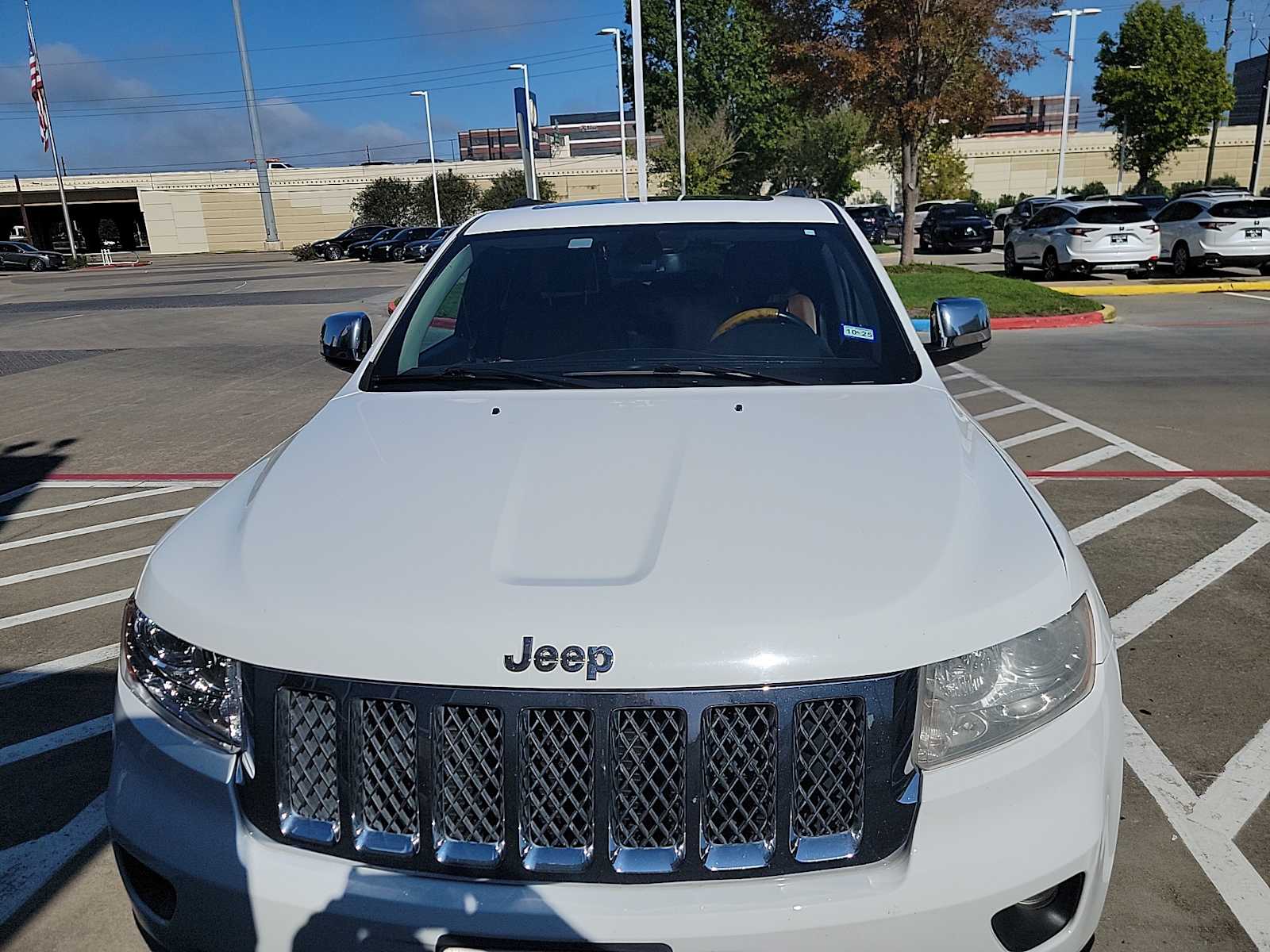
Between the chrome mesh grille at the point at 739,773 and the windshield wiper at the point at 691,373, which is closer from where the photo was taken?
the chrome mesh grille at the point at 739,773

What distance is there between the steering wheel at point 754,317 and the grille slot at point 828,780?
5.80 feet

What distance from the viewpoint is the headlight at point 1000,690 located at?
6.05 ft

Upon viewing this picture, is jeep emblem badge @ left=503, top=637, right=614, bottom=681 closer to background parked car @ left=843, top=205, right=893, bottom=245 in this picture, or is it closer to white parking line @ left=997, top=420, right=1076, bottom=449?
white parking line @ left=997, top=420, right=1076, bottom=449

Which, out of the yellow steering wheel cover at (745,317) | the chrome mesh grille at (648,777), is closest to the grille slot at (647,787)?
the chrome mesh grille at (648,777)

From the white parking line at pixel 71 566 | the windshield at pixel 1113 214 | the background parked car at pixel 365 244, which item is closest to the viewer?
the white parking line at pixel 71 566

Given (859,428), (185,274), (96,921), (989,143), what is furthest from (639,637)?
(989,143)

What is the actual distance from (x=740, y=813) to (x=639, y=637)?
343 millimetres

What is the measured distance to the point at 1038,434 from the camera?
26.6 ft

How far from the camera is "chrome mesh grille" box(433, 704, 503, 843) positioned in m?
1.77

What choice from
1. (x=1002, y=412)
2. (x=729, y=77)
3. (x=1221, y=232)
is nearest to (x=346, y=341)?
(x=1002, y=412)

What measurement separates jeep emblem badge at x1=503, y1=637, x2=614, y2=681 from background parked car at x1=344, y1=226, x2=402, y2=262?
45835mm

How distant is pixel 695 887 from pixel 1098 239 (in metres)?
22.3

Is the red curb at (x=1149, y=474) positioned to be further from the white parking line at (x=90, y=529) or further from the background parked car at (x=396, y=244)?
the background parked car at (x=396, y=244)

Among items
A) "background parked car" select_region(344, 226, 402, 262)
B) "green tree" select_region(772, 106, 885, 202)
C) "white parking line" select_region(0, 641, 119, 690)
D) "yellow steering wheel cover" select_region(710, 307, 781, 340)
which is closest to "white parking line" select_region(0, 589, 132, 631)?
"white parking line" select_region(0, 641, 119, 690)
